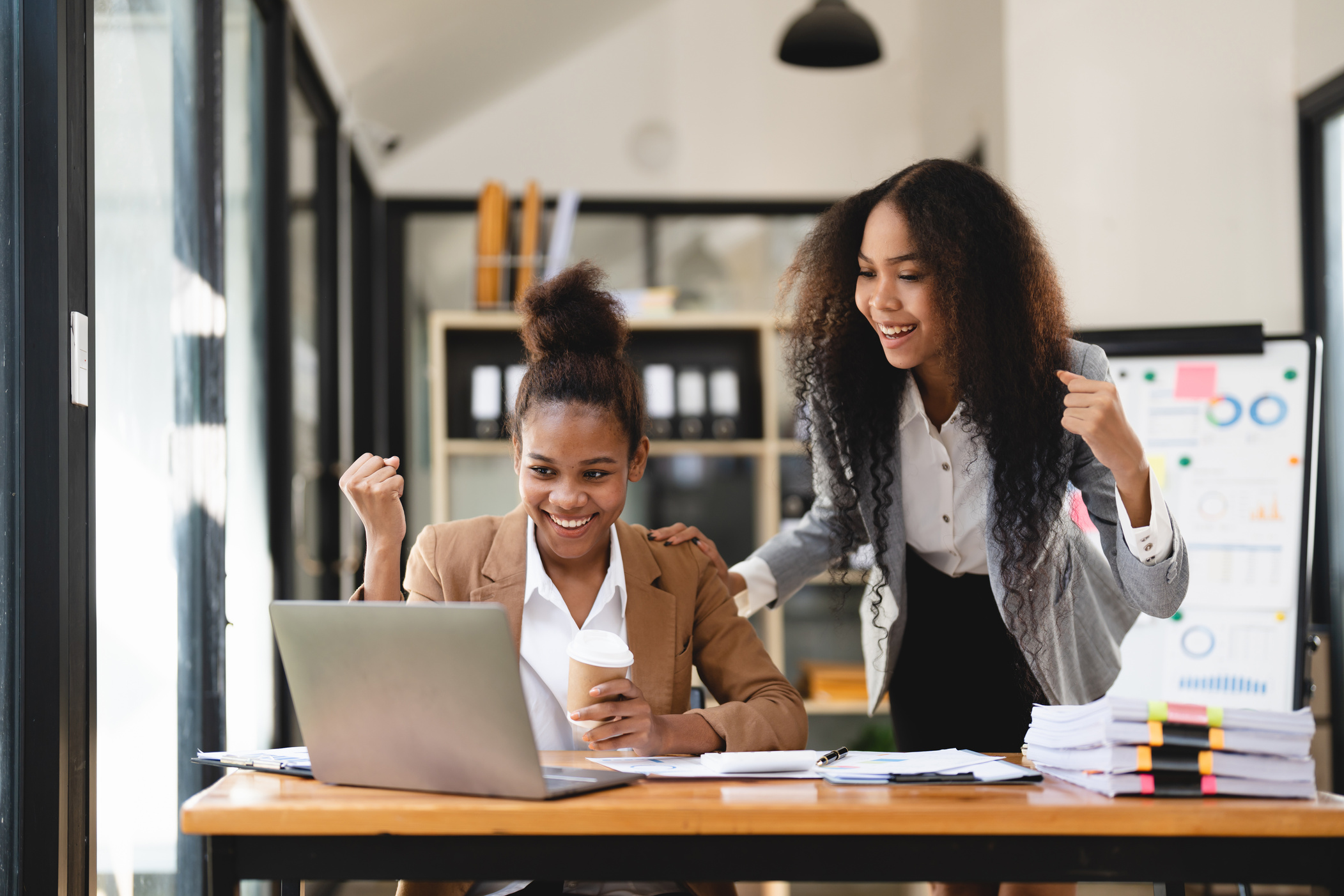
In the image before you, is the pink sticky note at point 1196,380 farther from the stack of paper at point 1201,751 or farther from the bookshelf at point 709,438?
the stack of paper at point 1201,751

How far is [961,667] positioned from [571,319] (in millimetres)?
822

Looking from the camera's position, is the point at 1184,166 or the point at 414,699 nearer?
the point at 414,699

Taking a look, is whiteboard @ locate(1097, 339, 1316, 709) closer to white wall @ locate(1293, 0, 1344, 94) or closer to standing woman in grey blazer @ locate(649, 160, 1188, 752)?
white wall @ locate(1293, 0, 1344, 94)

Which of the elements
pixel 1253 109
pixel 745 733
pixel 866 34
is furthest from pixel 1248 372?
pixel 745 733

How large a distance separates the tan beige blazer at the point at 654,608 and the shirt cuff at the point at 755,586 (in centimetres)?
27

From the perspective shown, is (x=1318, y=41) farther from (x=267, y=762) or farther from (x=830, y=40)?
(x=267, y=762)

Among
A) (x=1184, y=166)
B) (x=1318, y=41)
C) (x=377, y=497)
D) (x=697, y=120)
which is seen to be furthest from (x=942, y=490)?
(x=697, y=120)

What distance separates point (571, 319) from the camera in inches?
62.9

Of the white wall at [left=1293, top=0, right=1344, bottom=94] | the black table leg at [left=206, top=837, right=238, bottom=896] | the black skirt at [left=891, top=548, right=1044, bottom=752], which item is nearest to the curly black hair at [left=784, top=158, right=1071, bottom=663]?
the black skirt at [left=891, top=548, right=1044, bottom=752]

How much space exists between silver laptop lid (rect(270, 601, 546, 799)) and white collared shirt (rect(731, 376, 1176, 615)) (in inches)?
36.3

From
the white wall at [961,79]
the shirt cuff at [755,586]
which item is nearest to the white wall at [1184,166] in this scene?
the white wall at [961,79]

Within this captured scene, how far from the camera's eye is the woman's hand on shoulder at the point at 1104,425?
135cm

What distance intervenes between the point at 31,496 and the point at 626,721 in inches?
33.1

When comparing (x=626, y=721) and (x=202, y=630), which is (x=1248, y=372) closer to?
(x=626, y=721)
